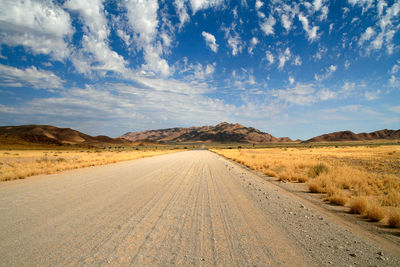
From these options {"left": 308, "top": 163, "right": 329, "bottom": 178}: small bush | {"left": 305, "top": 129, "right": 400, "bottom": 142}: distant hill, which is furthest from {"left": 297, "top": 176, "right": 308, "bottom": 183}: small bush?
{"left": 305, "top": 129, "right": 400, "bottom": 142}: distant hill

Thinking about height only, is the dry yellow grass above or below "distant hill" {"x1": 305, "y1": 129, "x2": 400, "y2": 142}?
below

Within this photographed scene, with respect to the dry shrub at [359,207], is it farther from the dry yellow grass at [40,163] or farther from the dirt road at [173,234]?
the dry yellow grass at [40,163]

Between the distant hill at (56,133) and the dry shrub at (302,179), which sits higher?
the distant hill at (56,133)

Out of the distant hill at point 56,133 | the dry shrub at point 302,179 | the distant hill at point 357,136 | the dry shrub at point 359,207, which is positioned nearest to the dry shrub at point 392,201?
the dry shrub at point 359,207

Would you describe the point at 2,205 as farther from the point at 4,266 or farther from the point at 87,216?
the point at 4,266

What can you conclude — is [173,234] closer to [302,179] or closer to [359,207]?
[359,207]

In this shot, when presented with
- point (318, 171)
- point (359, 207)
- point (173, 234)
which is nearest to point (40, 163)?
point (173, 234)

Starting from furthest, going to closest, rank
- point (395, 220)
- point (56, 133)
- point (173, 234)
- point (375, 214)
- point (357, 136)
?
1. point (357, 136)
2. point (56, 133)
3. point (375, 214)
4. point (395, 220)
5. point (173, 234)

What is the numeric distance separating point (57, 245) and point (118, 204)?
266 centimetres

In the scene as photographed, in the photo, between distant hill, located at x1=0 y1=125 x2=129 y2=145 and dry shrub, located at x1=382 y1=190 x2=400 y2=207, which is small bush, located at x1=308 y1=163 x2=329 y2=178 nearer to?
dry shrub, located at x1=382 y1=190 x2=400 y2=207

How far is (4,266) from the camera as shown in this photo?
2.84 metres

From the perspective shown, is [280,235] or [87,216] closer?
[280,235]

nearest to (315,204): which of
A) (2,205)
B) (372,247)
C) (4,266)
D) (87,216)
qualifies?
(372,247)

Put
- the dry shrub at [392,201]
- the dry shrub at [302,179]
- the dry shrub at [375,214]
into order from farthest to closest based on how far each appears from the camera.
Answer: the dry shrub at [302,179] → the dry shrub at [392,201] → the dry shrub at [375,214]
